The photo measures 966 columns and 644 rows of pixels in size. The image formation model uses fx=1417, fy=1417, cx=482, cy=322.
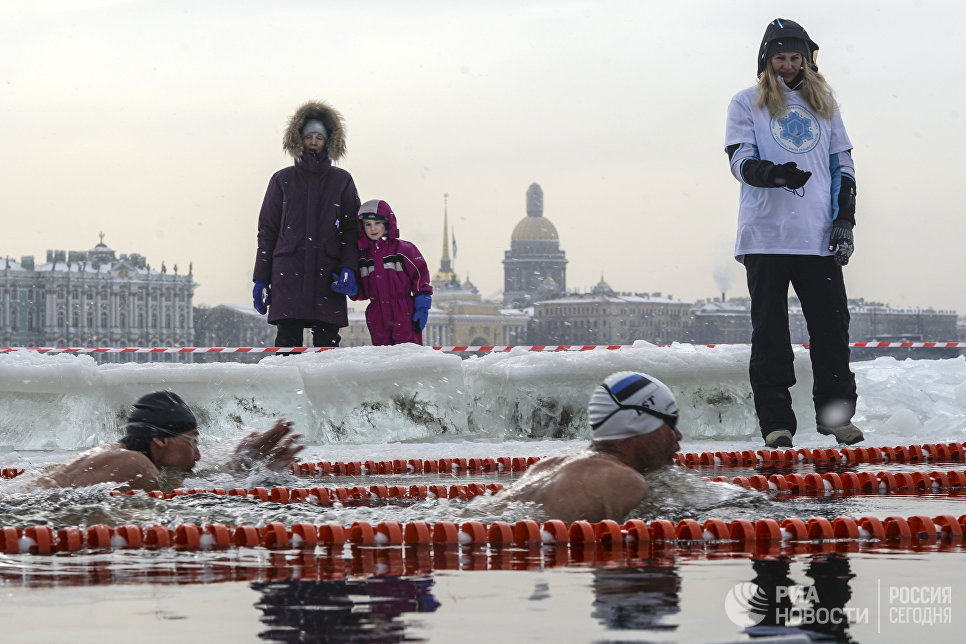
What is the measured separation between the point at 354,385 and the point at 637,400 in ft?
18.2

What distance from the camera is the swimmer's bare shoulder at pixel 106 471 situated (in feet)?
18.4

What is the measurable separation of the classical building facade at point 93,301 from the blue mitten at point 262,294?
132076mm

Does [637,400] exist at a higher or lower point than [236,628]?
higher

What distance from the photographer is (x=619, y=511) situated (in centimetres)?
466

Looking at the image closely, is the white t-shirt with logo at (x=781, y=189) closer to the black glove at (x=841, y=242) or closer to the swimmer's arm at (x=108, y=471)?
the black glove at (x=841, y=242)

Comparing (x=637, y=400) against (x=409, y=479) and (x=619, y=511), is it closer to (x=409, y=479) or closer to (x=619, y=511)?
(x=619, y=511)

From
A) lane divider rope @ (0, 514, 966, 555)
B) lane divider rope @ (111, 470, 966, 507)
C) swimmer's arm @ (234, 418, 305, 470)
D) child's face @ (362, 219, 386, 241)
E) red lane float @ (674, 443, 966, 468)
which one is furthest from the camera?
child's face @ (362, 219, 386, 241)

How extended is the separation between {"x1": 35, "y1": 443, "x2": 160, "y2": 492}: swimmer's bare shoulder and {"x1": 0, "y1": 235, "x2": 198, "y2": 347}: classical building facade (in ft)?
448

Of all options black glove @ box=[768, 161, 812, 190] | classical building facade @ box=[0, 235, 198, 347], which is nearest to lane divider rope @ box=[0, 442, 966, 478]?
black glove @ box=[768, 161, 812, 190]

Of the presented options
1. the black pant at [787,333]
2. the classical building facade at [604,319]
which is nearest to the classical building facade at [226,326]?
the classical building facade at [604,319]

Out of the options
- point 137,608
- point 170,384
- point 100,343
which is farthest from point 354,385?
point 100,343

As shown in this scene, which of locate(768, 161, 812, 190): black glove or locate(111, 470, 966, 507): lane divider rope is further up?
locate(768, 161, 812, 190): black glove

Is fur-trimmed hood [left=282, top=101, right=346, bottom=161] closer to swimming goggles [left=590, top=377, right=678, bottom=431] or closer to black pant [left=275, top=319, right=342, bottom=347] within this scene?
black pant [left=275, top=319, right=342, bottom=347]

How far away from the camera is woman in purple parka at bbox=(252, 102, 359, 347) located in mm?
10070
